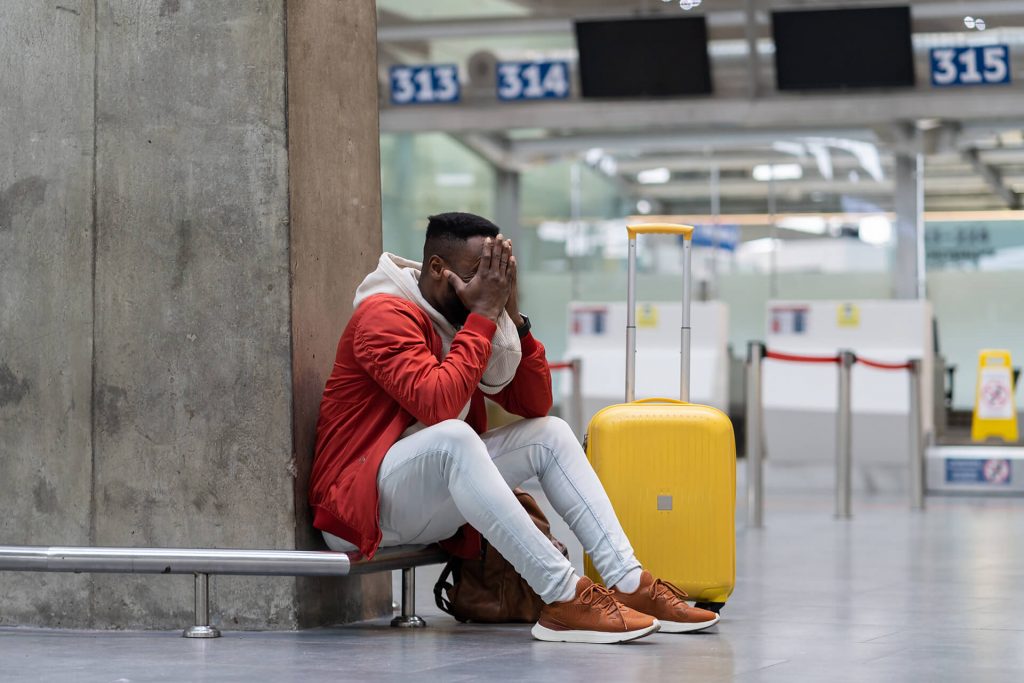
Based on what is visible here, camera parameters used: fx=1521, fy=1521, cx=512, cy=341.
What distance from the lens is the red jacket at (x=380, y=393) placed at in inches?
145

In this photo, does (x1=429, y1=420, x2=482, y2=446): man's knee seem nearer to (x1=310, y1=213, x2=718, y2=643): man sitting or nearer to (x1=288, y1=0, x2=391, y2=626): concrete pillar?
(x1=310, y1=213, x2=718, y2=643): man sitting

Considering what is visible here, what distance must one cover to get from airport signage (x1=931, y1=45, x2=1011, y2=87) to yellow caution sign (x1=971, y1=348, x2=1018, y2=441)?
2.15 meters

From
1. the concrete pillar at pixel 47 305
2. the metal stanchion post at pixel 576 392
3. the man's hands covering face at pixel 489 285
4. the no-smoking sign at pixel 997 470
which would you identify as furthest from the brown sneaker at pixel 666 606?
the no-smoking sign at pixel 997 470

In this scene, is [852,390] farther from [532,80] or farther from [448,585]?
[448,585]

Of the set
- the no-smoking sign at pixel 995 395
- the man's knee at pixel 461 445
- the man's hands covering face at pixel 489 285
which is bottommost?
the no-smoking sign at pixel 995 395

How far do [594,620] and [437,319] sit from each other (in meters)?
0.87

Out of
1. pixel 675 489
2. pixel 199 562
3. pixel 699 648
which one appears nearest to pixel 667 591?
pixel 699 648

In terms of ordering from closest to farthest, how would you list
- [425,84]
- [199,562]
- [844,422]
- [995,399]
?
[199,562]
[844,422]
[995,399]
[425,84]

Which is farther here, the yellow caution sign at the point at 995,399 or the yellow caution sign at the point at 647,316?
the yellow caution sign at the point at 647,316

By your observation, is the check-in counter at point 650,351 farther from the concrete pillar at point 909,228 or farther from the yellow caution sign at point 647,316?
the concrete pillar at point 909,228

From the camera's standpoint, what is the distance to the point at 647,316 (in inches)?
521

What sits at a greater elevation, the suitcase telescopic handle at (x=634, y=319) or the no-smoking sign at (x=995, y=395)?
the suitcase telescopic handle at (x=634, y=319)

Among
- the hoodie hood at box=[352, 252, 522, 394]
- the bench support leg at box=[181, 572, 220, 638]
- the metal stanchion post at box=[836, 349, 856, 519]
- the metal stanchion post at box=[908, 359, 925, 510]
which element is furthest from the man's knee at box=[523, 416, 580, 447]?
the metal stanchion post at box=[908, 359, 925, 510]

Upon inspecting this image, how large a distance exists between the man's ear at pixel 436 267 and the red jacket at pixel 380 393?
0.31 feet
